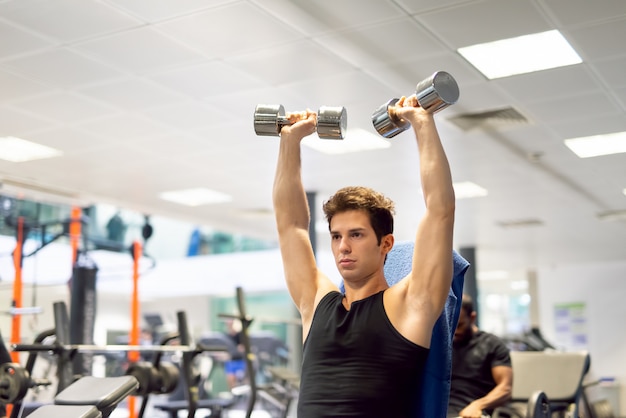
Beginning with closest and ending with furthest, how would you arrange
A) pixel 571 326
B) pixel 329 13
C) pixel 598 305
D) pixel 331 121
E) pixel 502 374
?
pixel 331 121 → pixel 329 13 → pixel 502 374 → pixel 598 305 → pixel 571 326

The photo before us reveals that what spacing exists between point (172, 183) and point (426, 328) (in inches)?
233

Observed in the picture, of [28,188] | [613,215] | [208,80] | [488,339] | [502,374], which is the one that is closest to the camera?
[502,374]

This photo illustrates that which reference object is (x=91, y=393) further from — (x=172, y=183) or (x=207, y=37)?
(x=172, y=183)

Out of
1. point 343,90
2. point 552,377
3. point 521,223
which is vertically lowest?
point 552,377

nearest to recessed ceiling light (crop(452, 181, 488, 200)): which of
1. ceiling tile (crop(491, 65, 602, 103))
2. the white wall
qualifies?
ceiling tile (crop(491, 65, 602, 103))

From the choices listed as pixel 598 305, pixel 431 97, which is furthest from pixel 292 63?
pixel 598 305

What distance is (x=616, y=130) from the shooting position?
5.72 metres

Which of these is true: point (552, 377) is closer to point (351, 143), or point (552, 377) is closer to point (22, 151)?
point (351, 143)

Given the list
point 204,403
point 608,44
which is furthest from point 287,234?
point 204,403

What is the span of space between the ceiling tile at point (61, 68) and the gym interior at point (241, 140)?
18 mm

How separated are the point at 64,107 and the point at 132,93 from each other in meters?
0.58

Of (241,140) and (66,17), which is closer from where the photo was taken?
(66,17)

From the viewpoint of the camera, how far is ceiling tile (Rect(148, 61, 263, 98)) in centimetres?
454

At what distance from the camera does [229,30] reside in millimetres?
3988
